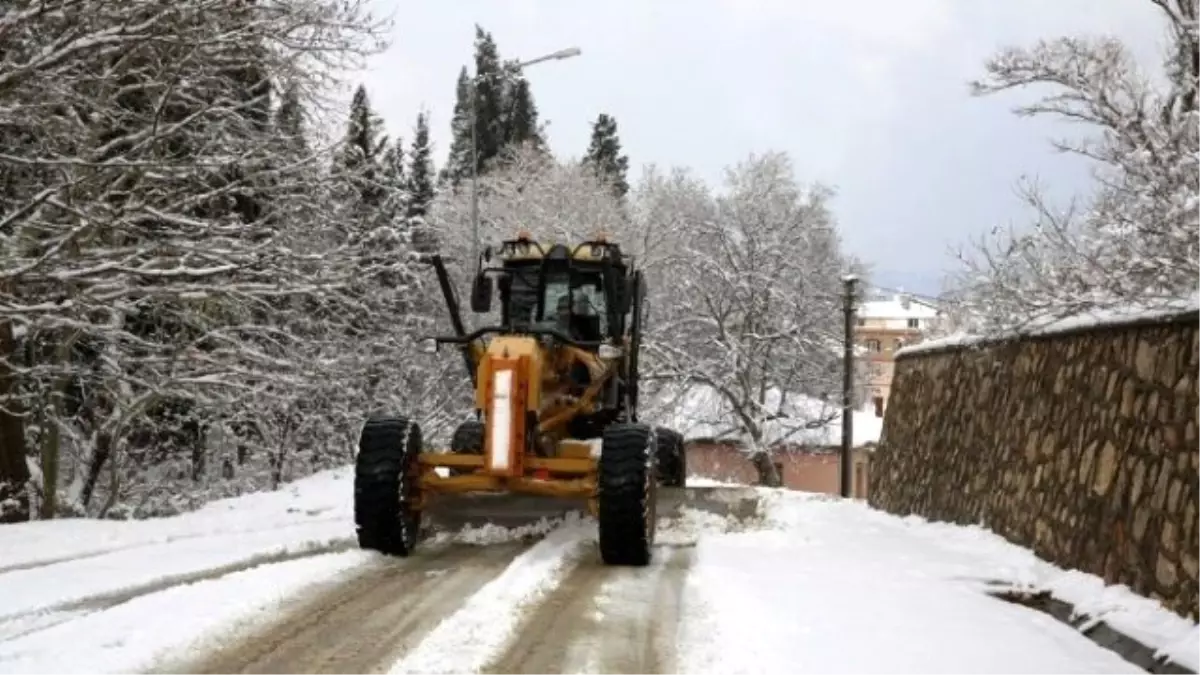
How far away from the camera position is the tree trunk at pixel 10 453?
13.0m

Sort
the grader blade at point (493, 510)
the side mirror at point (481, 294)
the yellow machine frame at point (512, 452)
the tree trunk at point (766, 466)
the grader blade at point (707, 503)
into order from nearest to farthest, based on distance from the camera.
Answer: the yellow machine frame at point (512, 452)
the side mirror at point (481, 294)
the grader blade at point (493, 510)
the grader blade at point (707, 503)
the tree trunk at point (766, 466)

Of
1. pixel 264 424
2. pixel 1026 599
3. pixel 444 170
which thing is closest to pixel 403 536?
pixel 1026 599

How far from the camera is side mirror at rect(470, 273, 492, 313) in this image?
36.1 feet

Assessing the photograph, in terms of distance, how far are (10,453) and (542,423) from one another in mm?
7475

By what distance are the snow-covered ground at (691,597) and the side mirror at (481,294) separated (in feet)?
6.60

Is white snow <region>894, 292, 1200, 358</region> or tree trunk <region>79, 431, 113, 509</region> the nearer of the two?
white snow <region>894, 292, 1200, 358</region>

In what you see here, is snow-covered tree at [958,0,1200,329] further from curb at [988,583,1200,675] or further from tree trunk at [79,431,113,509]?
tree trunk at [79,431,113,509]

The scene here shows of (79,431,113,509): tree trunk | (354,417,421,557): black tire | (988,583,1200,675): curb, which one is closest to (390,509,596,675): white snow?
(354,417,421,557): black tire

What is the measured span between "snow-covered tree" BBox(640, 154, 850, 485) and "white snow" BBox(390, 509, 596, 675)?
3353 centimetres

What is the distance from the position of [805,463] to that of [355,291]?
128 ft

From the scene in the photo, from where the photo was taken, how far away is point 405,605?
7309 millimetres

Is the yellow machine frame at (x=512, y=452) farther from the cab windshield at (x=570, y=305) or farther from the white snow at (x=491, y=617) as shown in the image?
the cab windshield at (x=570, y=305)

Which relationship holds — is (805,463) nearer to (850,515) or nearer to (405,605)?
(850,515)

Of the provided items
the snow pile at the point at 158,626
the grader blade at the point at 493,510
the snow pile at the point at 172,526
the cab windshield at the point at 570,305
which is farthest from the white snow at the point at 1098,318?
the snow pile at the point at 172,526
